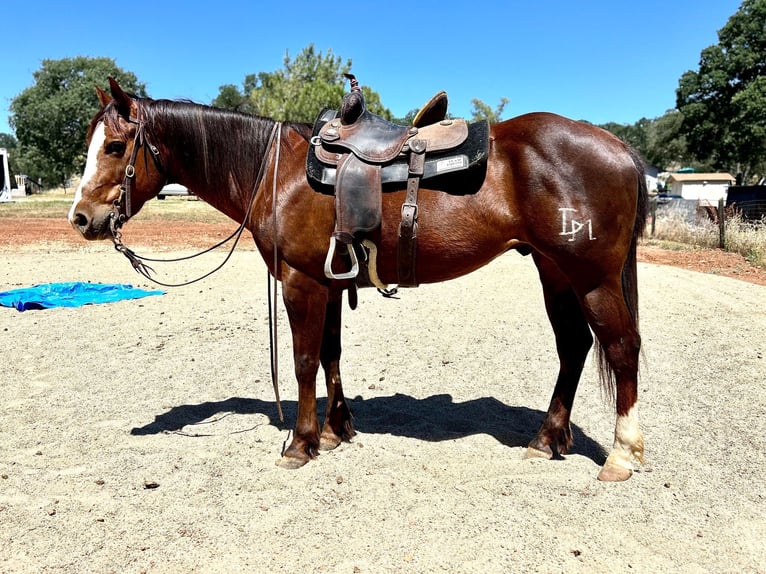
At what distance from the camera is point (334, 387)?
12.3 feet

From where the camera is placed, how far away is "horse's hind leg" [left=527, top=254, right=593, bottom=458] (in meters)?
3.51

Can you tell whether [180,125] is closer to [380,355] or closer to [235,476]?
[235,476]

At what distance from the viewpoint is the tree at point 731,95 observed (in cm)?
2730

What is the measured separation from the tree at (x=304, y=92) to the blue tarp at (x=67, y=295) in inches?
616

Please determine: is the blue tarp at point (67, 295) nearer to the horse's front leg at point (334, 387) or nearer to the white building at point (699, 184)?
the horse's front leg at point (334, 387)

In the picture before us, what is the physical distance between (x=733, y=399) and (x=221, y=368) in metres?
4.38

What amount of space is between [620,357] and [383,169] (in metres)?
1.73

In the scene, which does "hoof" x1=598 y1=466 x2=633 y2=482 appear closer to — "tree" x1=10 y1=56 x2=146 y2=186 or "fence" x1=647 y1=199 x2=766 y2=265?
"fence" x1=647 y1=199 x2=766 y2=265

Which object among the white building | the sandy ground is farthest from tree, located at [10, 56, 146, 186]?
the white building

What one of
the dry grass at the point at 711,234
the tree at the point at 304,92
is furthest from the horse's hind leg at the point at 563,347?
the tree at the point at 304,92

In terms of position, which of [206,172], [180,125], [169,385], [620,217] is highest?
[180,125]

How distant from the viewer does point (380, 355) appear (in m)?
5.54

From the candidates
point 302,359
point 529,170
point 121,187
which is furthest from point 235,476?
point 529,170

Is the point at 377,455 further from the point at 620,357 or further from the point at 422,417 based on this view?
the point at 620,357
